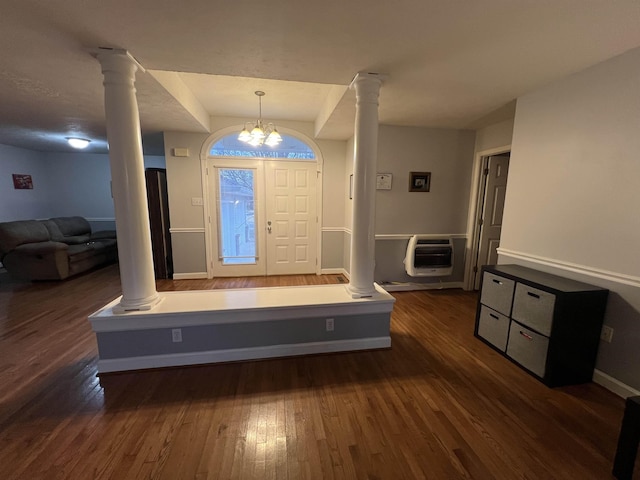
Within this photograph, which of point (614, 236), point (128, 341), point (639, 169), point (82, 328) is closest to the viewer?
point (639, 169)

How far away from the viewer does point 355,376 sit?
6.91 ft

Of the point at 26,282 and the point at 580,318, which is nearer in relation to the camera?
the point at 580,318

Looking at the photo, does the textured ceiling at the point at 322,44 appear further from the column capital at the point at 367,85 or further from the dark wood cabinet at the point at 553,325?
the dark wood cabinet at the point at 553,325

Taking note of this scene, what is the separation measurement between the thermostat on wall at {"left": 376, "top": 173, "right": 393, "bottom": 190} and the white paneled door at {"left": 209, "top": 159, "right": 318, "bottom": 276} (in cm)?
131

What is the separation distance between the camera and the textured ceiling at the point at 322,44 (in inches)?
58.3

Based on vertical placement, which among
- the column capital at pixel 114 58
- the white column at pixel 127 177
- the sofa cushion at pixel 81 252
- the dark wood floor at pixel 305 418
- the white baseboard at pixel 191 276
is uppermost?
the column capital at pixel 114 58

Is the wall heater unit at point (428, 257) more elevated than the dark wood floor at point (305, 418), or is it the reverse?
the wall heater unit at point (428, 257)

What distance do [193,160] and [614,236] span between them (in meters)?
4.98

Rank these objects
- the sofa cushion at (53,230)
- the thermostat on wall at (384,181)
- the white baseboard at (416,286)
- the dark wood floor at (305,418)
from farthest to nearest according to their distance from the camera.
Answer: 1. the sofa cushion at (53,230)
2. the white baseboard at (416,286)
3. the thermostat on wall at (384,181)
4. the dark wood floor at (305,418)

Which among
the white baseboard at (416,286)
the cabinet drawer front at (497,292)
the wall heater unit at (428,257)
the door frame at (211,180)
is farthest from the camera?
the door frame at (211,180)

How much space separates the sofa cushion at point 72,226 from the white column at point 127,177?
486cm

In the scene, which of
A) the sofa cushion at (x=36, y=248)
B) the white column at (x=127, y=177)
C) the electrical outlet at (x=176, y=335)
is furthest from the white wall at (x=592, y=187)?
the sofa cushion at (x=36, y=248)

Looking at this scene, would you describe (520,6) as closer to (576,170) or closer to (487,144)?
(576,170)

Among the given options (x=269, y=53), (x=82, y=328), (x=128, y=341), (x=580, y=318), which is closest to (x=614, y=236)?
(x=580, y=318)
